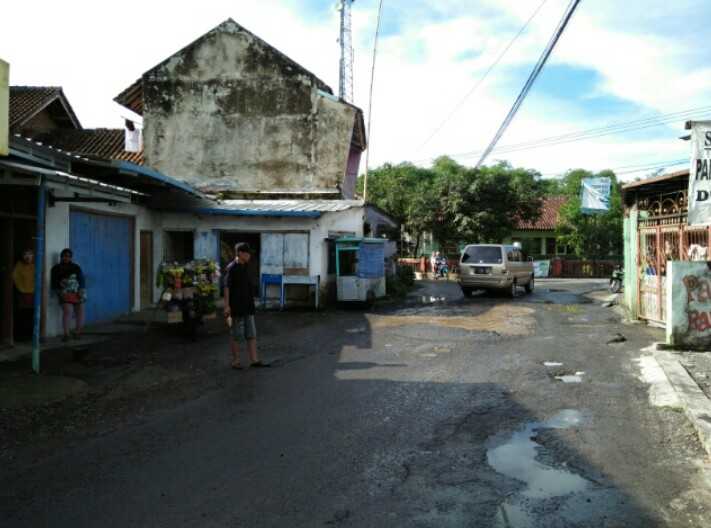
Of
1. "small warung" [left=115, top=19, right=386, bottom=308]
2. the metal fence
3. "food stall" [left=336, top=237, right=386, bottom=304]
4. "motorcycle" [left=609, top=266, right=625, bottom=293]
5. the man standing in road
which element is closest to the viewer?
the man standing in road

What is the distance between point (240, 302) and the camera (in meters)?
8.62

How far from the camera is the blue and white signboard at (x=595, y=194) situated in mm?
29859

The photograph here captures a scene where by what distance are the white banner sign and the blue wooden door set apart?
1084 centimetres

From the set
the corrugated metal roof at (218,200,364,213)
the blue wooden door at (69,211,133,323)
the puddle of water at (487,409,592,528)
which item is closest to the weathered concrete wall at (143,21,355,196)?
the corrugated metal roof at (218,200,364,213)

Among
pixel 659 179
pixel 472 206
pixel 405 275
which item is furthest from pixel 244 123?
pixel 472 206

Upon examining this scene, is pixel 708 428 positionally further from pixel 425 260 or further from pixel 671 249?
pixel 425 260

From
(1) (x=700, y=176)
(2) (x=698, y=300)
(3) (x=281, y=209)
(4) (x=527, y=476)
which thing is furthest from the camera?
(3) (x=281, y=209)

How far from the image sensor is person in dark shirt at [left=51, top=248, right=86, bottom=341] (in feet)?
35.0

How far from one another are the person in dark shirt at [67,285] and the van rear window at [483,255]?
44.8ft

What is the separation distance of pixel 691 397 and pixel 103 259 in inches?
455

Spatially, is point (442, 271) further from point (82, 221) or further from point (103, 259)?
point (82, 221)

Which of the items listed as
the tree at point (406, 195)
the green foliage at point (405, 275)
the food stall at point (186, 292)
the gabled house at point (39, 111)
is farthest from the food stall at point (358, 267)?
the gabled house at point (39, 111)

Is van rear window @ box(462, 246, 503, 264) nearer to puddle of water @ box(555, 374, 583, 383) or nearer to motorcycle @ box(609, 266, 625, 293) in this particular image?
motorcycle @ box(609, 266, 625, 293)

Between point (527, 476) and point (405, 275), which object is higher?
point (405, 275)
